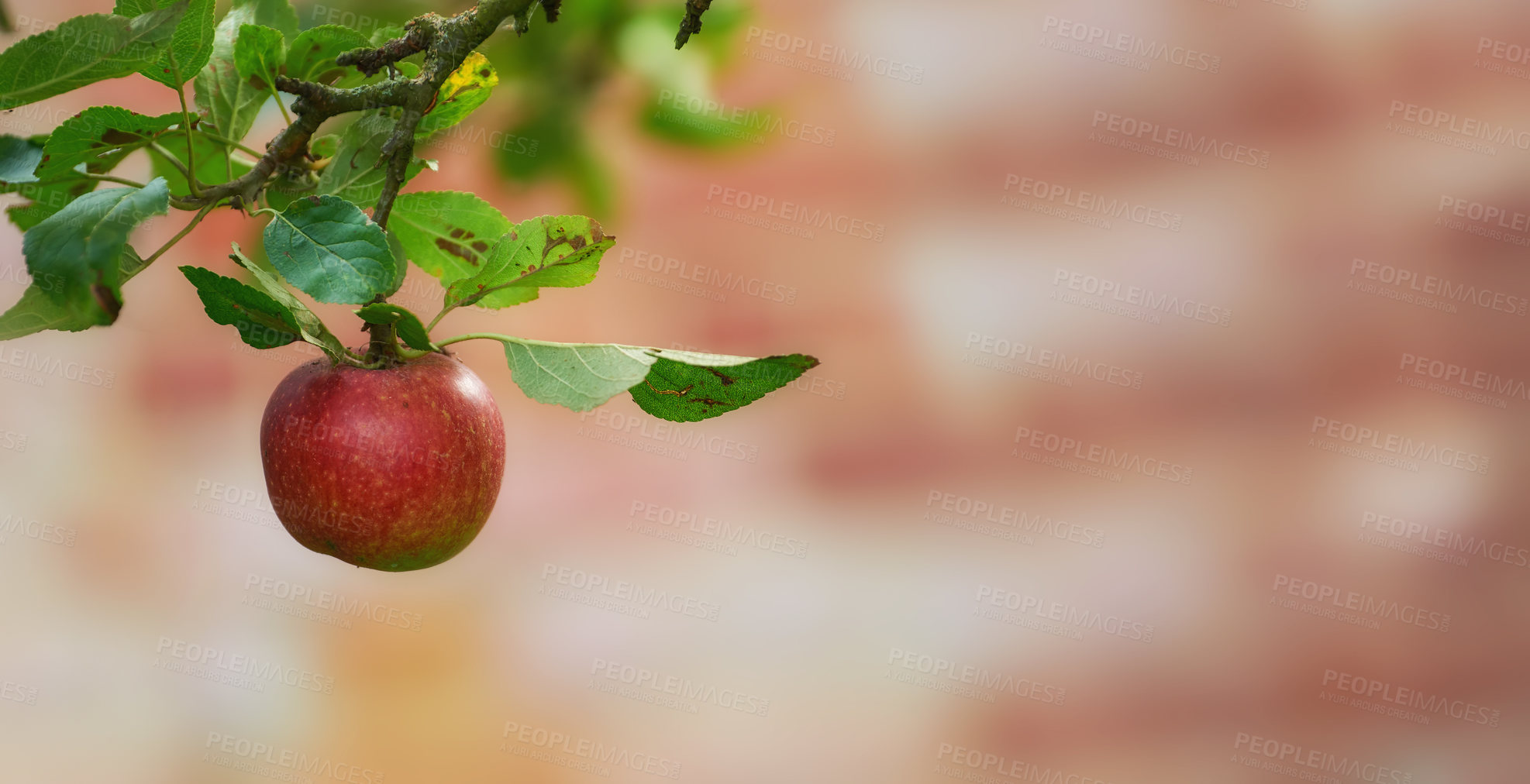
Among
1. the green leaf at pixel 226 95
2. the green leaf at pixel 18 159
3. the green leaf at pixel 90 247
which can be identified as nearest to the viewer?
the green leaf at pixel 90 247

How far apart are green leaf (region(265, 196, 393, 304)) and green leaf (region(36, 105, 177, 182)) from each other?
9 centimetres

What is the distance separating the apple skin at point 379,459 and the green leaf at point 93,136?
6.0 inches

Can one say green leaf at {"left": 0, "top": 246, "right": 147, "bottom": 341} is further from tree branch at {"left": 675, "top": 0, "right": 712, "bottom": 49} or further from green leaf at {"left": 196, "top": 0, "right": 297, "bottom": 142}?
tree branch at {"left": 675, "top": 0, "right": 712, "bottom": 49}

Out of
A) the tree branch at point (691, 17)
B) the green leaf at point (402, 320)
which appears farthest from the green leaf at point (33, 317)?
the tree branch at point (691, 17)

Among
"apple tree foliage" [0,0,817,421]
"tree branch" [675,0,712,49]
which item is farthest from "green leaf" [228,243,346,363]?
"tree branch" [675,0,712,49]

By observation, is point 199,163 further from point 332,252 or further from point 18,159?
point 332,252

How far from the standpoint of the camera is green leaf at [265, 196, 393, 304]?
0.47 meters

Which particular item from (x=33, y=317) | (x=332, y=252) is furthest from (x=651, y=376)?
(x=33, y=317)

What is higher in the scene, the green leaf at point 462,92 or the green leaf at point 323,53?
the green leaf at point 462,92

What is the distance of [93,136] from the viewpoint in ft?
1.71

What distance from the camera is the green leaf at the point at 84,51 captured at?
0.46m

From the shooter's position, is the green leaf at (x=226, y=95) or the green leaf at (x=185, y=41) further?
the green leaf at (x=226, y=95)

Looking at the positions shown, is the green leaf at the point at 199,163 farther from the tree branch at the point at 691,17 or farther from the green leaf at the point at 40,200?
the tree branch at the point at 691,17

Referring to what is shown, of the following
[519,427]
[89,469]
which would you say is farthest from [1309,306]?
[89,469]
